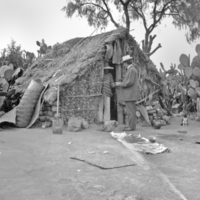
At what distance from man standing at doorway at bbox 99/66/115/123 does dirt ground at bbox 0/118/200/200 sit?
106 inches

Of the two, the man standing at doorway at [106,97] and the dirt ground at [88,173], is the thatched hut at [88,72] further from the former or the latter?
the dirt ground at [88,173]

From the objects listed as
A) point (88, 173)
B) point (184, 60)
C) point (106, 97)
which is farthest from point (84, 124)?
point (184, 60)

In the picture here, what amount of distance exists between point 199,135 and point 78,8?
52.2 ft

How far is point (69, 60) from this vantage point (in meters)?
8.96

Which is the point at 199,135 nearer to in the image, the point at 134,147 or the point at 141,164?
the point at 134,147

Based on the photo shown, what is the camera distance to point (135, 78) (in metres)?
7.31

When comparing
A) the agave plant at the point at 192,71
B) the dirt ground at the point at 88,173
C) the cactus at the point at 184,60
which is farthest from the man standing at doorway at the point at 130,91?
the cactus at the point at 184,60

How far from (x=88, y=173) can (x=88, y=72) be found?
491cm

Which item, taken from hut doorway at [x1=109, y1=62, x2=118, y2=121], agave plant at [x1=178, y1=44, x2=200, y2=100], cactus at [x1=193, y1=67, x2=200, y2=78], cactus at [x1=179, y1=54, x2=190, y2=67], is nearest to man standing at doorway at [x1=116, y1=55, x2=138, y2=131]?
hut doorway at [x1=109, y1=62, x2=118, y2=121]

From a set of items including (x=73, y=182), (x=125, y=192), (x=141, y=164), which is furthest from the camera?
(x=141, y=164)

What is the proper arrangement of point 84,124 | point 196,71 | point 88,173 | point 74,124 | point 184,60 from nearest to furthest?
point 88,173 < point 74,124 < point 84,124 < point 196,71 < point 184,60

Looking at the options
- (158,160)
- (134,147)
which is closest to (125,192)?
(158,160)

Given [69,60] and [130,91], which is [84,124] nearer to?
[130,91]

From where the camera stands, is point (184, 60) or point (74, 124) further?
point (184, 60)
